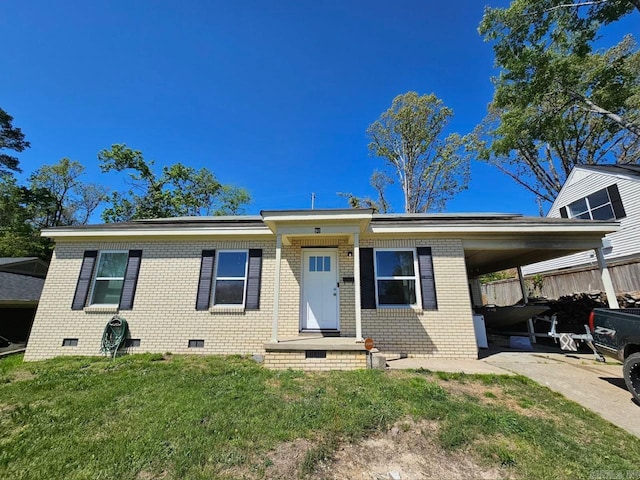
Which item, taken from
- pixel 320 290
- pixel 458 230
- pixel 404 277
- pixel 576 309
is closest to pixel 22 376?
pixel 320 290

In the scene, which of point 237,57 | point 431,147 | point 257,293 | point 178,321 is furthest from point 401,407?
point 431,147

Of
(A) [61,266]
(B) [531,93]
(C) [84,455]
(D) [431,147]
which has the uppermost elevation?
(D) [431,147]

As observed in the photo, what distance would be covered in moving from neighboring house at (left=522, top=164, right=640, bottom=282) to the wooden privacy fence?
0.47 meters

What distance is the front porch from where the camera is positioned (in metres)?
5.11

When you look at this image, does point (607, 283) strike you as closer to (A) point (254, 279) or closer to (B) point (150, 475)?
(A) point (254, 279)

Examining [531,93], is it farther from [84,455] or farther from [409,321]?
[84,455]

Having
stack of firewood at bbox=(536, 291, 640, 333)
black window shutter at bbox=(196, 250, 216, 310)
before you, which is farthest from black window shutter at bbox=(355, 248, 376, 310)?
stack of firewood at bbox=(536, 291, 640, 333)

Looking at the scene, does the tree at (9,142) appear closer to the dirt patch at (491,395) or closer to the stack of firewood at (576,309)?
the dirt patch at (491,395)

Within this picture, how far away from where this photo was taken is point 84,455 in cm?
254

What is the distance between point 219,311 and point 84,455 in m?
4.24

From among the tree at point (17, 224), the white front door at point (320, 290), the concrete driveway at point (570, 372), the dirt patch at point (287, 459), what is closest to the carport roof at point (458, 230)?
the white front door at point (320, 290)

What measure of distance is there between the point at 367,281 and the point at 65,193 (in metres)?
31.1

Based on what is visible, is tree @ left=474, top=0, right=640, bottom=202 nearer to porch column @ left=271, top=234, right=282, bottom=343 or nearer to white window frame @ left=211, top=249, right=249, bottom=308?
porch column @ left=271, top=234, right=282, bottom=343

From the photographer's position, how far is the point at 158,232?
711cm
